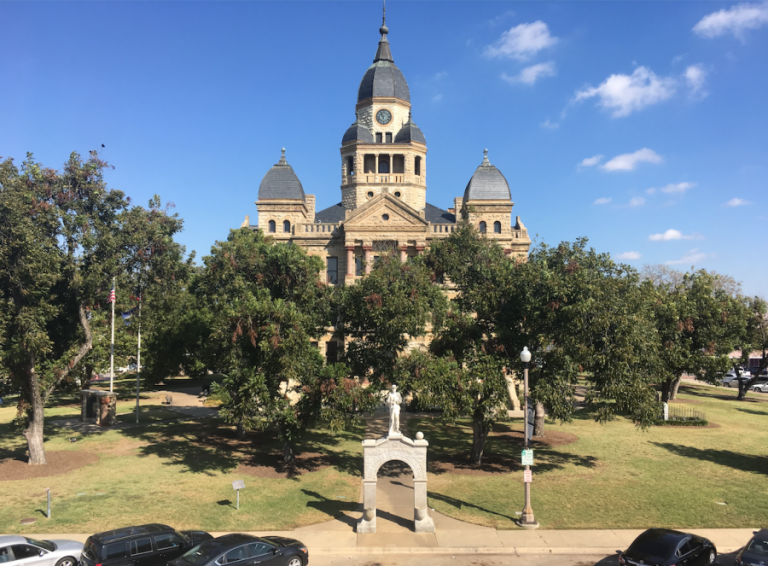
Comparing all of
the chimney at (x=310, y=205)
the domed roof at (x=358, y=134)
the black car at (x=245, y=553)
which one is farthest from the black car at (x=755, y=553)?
the chimney at (x=310, y=205)

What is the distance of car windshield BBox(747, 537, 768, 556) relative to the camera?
13641mm

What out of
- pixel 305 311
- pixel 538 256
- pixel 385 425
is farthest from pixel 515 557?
pixel 538 256

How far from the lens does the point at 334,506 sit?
793 inches

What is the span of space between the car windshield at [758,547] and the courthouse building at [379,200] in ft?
128

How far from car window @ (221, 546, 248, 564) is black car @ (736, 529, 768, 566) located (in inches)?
500

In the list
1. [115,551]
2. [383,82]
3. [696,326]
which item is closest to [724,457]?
[696,326]

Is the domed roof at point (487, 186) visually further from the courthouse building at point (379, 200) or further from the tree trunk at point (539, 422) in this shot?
the tree trunk at point (539, 422)

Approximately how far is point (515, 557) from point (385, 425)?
1809cm

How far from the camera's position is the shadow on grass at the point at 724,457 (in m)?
25.1

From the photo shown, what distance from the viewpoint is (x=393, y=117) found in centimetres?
6119

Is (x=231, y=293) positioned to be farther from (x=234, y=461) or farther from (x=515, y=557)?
(x=515, y=557)

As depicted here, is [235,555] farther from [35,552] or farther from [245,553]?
[35,552]

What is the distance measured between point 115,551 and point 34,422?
1497 centimetres

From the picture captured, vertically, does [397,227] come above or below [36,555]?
above
